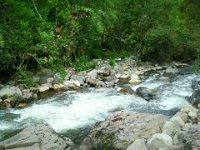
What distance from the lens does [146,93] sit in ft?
39.5

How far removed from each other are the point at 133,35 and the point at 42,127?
12198 mm

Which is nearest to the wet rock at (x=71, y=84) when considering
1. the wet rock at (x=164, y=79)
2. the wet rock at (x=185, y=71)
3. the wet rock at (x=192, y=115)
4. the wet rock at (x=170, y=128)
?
the wet rock at (x=164, y=79)

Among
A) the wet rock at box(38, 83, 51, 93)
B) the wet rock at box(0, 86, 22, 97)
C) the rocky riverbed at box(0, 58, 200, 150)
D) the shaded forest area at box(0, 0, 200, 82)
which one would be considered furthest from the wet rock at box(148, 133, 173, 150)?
the wet rock at box(38, 83, 51, 93)

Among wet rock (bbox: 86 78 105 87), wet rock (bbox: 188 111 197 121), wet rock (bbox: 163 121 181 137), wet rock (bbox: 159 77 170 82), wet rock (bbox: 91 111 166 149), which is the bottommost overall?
wet rock (bbox: 159 77 170 82)

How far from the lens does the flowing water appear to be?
931 centimetres

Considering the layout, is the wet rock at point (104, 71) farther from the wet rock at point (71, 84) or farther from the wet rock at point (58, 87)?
the wet rock at point (58, 87)

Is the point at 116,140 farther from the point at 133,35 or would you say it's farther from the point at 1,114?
the point at 133,35

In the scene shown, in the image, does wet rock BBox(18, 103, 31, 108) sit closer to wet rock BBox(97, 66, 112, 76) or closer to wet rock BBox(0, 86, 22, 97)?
wet rock BBox(0, 86, 22, 97)

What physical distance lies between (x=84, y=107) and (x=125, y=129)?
4073mm

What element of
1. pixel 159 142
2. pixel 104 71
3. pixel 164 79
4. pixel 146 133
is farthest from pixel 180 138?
pixel 104 71

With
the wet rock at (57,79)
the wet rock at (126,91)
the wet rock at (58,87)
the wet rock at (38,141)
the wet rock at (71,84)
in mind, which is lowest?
the wet rock at (71,84)

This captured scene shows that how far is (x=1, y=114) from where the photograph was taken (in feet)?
33.3

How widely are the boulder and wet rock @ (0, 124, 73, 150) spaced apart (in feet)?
14.7

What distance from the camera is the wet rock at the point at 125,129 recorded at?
6.49 m
